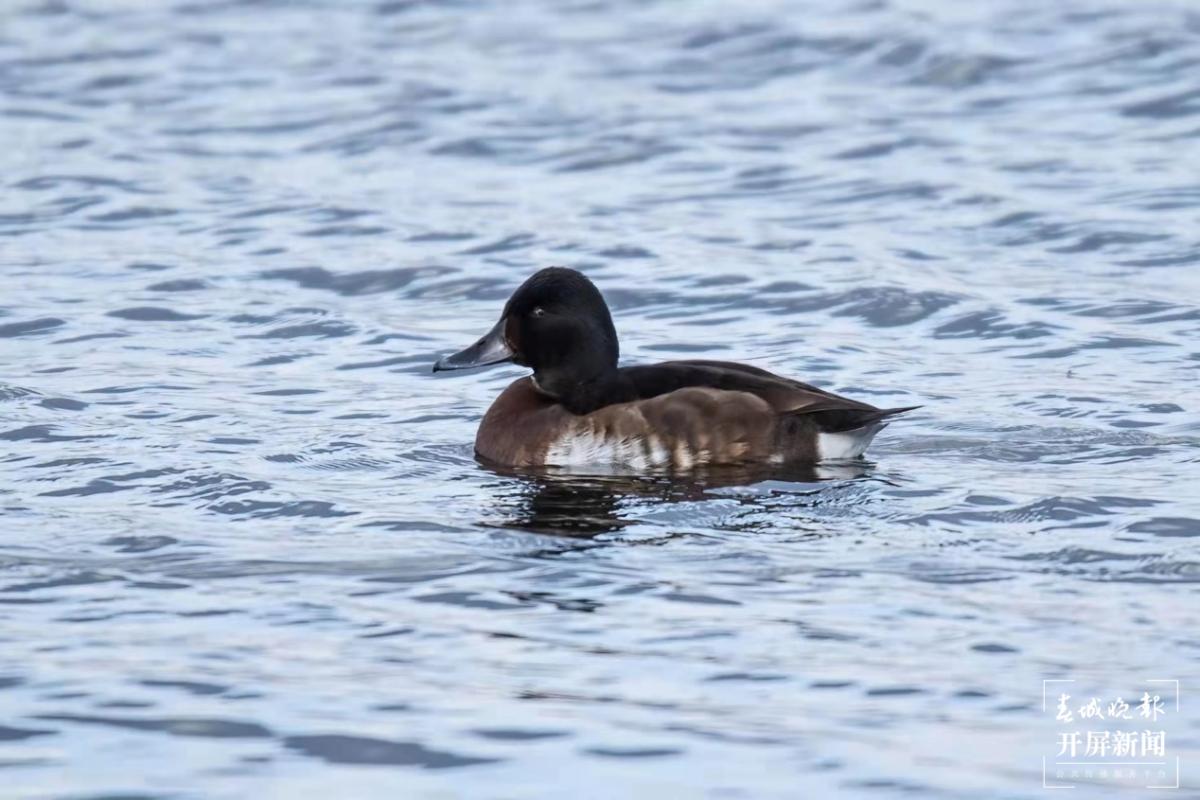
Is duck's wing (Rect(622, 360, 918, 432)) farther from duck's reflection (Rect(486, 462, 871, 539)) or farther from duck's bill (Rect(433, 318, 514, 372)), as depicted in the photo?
duck's bill (Rect(433, 318, 514, 372))

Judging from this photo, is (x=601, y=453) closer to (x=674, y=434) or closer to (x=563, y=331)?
(x=674, y=434)

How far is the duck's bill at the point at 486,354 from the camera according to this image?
959 cm

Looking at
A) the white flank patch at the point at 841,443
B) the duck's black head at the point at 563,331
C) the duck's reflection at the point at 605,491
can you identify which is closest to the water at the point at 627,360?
the duck's reflection at the point at 605,491

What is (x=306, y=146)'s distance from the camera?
16.9 m

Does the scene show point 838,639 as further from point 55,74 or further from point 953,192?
point 55,74

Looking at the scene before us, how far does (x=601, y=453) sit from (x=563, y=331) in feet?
2.03

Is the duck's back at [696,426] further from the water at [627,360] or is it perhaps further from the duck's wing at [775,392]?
the water at [627,360]

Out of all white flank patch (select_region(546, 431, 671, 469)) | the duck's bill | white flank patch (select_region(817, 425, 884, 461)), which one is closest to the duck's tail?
white flank patch (select_region(817, 425, 884, 461))

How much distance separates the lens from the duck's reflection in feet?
26.8

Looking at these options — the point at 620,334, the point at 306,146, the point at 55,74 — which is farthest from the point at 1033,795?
the point at 55,74

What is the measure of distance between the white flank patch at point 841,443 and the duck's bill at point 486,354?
148cm

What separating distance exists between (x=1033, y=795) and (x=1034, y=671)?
0.85 meters

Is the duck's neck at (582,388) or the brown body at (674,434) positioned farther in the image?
the duck's neck at (582,388)

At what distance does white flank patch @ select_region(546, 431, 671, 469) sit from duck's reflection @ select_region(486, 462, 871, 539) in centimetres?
8
